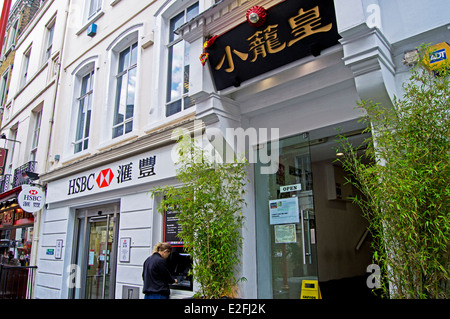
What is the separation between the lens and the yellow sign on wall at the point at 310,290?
4652mm

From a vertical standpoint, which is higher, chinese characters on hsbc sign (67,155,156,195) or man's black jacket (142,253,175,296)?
chinese characters on hsbc sign (67,155,156,195)

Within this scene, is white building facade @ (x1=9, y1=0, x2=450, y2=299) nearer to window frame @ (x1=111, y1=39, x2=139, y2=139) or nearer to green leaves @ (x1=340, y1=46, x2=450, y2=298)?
window frame @ (x1=111, y1=39, x2=139, y2=139)

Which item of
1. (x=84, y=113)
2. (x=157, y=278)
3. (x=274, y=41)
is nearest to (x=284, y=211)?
(x=157, y=278)

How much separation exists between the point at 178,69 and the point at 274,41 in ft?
11.1

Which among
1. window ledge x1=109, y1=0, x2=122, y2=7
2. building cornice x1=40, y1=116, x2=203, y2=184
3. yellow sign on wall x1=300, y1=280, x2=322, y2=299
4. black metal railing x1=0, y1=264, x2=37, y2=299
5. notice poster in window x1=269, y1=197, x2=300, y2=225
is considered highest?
window ledge x1=109, y1=0, x2=122, y2=7

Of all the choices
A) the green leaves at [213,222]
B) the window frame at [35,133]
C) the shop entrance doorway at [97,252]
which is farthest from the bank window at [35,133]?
the green leaves at [213,222]

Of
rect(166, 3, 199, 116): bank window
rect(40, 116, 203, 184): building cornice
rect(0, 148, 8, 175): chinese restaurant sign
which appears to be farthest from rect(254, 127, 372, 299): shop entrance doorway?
rect(0, 148, 8, 175): chinese restaurant sign

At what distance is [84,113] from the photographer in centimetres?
988

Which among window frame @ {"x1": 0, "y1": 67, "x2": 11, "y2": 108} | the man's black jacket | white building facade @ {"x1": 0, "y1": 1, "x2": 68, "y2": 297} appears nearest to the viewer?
the man's black jacket

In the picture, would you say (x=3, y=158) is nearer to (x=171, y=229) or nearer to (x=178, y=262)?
(x=171, y=229)

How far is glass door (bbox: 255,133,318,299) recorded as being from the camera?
15.9 ft

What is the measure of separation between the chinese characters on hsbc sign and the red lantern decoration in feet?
11.2

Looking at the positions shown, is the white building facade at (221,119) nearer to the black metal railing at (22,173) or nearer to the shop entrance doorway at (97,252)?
the shop entrance doorway at (97,252)
